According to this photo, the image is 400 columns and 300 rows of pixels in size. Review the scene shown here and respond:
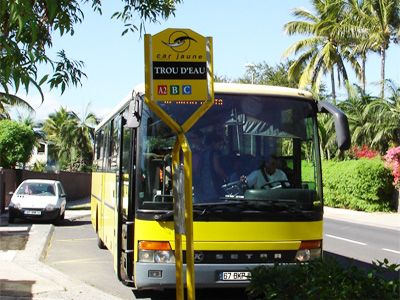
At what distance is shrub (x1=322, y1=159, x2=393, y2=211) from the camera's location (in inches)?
1124

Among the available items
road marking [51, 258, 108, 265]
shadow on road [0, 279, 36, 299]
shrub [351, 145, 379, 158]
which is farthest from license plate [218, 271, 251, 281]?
shrub [351, 145, 379, 158]

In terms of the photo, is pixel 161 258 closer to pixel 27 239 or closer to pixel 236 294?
pixel 236 294

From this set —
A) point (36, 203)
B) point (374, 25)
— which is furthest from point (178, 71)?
point (374, 25)

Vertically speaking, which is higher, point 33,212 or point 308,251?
point 308,251

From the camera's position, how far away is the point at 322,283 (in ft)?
13.7

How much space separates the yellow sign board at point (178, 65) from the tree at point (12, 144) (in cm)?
2604

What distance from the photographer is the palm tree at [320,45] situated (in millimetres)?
42062

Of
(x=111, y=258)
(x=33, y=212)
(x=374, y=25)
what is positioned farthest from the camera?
(x=374, y=25)

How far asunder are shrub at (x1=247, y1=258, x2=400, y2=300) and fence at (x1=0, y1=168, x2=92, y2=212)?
67.7 feet

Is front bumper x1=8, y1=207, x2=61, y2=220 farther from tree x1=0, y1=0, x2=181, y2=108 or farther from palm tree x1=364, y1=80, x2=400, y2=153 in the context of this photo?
palm tree x1=364, y1=80, x2=400, y2=153

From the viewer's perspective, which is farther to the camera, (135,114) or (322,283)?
(135,114)

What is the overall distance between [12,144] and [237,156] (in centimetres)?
2444

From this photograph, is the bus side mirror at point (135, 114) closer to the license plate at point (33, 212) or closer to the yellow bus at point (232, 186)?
the yellow bus at point (232, 186)

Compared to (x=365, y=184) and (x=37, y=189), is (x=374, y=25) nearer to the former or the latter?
(x=365, y=184)
